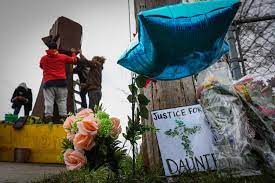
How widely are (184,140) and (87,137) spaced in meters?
0.79

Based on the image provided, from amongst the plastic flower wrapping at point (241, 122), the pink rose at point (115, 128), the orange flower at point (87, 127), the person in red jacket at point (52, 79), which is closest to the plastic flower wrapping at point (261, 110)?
the plastic flower wrapping at point (241, 122)

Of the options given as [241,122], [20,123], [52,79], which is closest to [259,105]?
[241,122]

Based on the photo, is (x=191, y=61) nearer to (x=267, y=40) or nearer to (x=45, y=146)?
(x=45, y=146)

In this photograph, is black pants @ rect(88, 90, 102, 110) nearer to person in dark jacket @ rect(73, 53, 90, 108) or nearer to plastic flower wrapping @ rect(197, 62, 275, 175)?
person in dark jacket @ rect(73, 53, 90, 108)

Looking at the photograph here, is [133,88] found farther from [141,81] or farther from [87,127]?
[87,127]

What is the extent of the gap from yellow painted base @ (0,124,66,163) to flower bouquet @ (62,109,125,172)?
2.81 m

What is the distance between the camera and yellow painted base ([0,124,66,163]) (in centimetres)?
496

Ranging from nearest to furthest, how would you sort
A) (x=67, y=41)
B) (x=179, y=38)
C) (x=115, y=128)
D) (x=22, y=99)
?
(x=179, y=38)
(x=115, y=128)
(x=67, y=41)
(x=22, y=99)

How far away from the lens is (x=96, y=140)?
2.12 meters

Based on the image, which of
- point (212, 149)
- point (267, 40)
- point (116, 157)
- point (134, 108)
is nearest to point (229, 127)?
point (212, 149)

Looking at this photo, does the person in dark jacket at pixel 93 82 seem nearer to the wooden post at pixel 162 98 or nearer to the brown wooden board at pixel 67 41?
the brown wooden board at pixel 67 41

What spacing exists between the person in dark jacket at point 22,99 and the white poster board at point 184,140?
5.49 m

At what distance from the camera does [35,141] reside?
201 inches

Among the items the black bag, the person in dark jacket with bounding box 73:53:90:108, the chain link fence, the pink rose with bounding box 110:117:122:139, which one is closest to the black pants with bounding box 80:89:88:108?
the person in dark jacket with bounding box 73:53:90:108
